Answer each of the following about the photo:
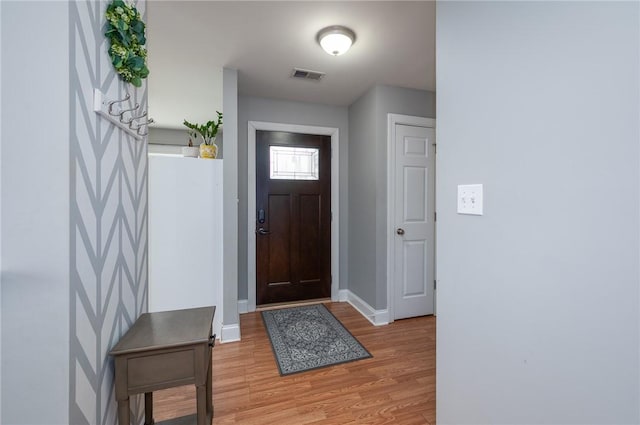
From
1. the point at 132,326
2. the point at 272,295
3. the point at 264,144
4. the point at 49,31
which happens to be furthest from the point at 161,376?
the point at 264,144

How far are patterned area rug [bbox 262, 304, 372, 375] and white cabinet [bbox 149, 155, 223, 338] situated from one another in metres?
0.60

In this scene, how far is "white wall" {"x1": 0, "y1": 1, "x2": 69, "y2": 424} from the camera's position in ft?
2.59

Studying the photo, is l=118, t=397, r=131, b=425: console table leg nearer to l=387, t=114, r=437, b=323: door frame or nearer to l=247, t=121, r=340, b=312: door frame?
l=247, t=121, r=340, b=312: door frame

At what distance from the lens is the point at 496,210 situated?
1017 millimetres

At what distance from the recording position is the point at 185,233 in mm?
2371

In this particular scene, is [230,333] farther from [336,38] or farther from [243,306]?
[336,38]

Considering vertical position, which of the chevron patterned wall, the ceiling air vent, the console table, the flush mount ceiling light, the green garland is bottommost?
the console table

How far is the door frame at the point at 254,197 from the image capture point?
3.05 metres

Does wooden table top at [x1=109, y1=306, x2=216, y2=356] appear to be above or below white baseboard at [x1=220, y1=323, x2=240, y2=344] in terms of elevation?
above

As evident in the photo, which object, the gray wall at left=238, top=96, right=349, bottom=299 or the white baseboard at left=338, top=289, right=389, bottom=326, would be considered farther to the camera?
the gray wall at left=238, top=96, right=349, bottom=299

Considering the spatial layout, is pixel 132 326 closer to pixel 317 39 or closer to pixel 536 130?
pixel 536 130

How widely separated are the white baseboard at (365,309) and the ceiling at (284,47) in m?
2.34

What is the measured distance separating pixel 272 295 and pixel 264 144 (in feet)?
5.82

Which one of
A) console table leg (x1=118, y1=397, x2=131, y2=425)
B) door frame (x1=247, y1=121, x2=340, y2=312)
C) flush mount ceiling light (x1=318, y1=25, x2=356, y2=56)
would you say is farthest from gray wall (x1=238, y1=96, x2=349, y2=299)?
console table leg (x1=118, y1=397, x2=131, y2=425)
